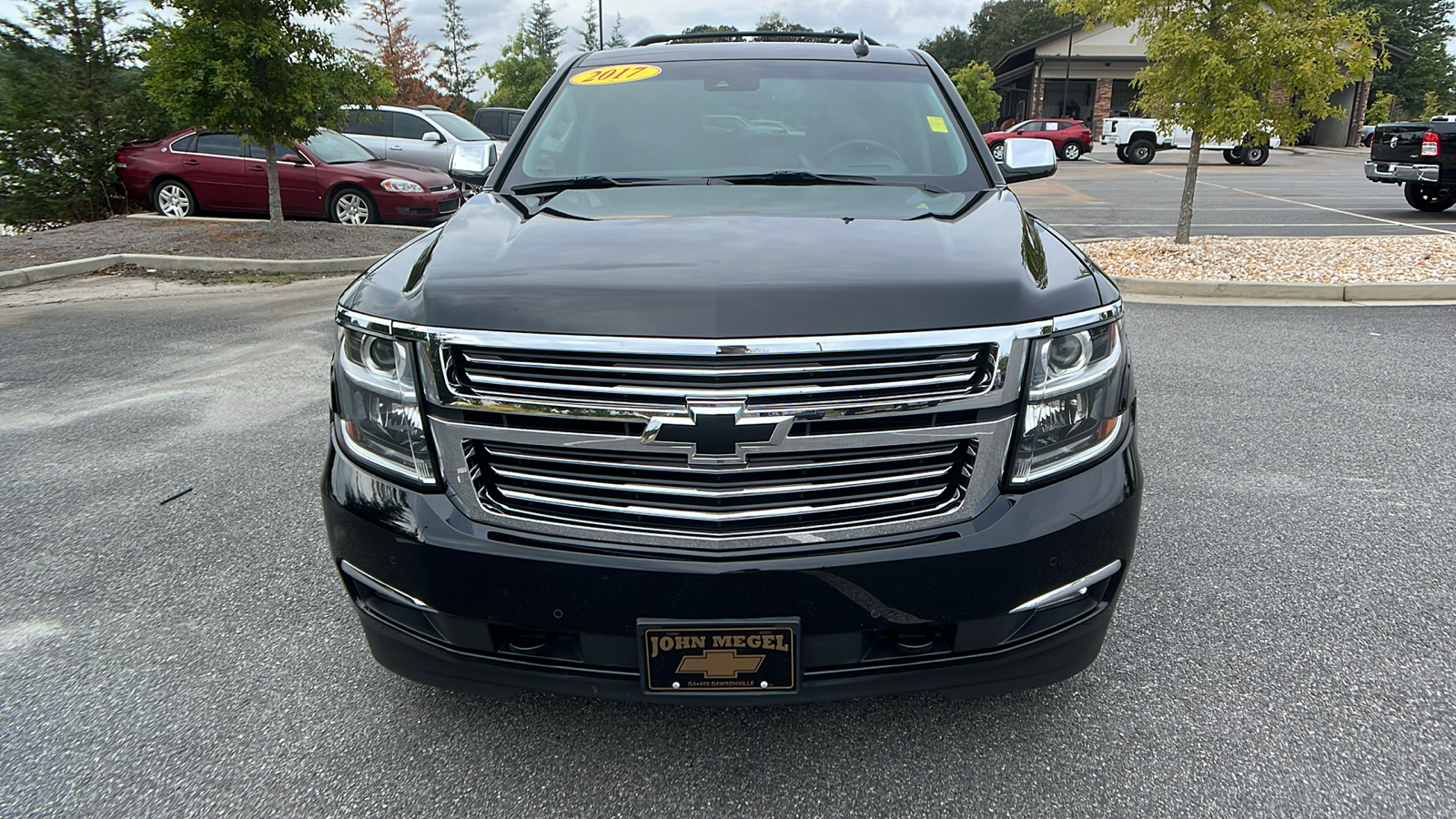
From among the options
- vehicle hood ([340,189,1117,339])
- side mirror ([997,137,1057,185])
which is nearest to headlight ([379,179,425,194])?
side mirror ([997,137,1057,185])

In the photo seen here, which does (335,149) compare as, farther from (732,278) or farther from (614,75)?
(732,278)

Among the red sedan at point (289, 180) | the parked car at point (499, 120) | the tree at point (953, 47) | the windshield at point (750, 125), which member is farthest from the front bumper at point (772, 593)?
the tree at point (953, 47)

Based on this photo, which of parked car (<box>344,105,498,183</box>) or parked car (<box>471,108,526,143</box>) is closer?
parked car (<box>344,105,498,183</box>)

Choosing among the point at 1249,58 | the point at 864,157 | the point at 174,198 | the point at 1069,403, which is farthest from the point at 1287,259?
the point at 174,198

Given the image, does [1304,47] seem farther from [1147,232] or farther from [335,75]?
[335,75]

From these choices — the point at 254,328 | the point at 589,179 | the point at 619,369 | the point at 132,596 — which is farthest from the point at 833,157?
the point at 254,328

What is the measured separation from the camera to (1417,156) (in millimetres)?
13398

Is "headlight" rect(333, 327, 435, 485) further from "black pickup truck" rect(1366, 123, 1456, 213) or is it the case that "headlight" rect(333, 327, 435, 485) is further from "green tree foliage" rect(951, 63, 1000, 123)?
"green tree foliage" rect(951, 63, 1000, 123)

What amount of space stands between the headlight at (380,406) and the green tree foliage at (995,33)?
81349mm

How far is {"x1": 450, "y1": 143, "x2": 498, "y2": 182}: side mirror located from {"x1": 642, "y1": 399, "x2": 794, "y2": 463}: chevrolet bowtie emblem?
2.04 m

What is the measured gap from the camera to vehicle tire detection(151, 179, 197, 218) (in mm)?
13375

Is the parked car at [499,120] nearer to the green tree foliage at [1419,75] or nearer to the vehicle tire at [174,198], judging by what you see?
the vehicle tire at [174,198]

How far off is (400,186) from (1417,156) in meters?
14.1

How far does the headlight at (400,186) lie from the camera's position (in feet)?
42.2
